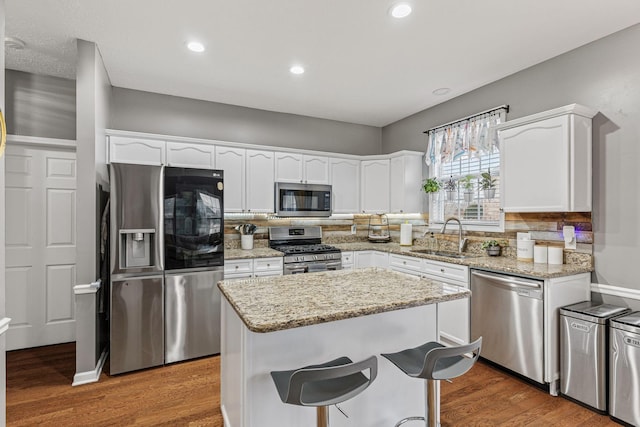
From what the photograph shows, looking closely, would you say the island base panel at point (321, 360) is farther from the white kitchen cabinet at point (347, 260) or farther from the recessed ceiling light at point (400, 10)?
the white kitchen cabinet at point (347, 260)

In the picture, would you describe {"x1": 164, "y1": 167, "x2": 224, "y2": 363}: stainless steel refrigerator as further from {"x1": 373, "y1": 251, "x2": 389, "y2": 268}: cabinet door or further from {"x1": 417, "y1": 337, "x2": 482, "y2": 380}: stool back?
{"x1": 417, "y1": 337, "x2": 482, "y2": 380}: stool back

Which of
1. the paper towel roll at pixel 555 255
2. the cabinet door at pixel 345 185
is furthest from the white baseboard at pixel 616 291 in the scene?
the cabinet door at pixel 345 185

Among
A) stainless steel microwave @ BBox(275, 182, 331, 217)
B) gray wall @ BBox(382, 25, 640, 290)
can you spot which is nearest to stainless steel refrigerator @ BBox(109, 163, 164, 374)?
stainless steel microwave @ BBox(275, 182, 331, 217)

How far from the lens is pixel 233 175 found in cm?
396

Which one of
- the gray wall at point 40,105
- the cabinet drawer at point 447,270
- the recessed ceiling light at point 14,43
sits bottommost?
the cabinet drawer at point 447,270

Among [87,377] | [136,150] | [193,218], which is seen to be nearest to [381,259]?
[193,218]

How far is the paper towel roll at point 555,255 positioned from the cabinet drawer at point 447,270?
69 cm

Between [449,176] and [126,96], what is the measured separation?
3974mm

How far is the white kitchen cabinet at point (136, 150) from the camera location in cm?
337

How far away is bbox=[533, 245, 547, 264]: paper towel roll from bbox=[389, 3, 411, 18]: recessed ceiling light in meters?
2.29

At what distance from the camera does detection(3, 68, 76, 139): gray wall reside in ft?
11.0

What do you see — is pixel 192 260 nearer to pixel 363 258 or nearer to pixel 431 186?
pixel 363 258

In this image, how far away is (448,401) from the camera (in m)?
2.47

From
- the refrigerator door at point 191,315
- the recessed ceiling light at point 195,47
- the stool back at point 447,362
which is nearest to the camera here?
the stool back at point 447,362
